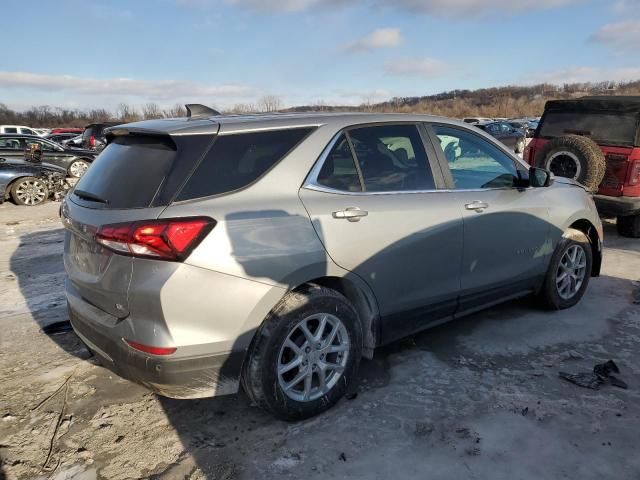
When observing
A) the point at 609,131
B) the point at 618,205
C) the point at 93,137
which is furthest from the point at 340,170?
the point at 93,137

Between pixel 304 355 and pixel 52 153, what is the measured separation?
13464 mm

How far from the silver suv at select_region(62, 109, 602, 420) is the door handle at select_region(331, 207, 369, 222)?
18 mm

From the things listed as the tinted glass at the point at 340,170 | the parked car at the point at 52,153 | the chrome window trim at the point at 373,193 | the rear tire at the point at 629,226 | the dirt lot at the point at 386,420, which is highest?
the tinted glass at the point at 340,170

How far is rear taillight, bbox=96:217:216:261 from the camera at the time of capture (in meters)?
2.41

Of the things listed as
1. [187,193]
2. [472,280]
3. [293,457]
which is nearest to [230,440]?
[293,457]

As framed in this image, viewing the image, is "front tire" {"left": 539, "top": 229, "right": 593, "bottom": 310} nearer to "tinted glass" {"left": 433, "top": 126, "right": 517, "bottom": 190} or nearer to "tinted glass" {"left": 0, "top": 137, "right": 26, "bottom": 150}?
"tinted glass" {"left": 433, "top": 126, "right": 517, "bottom": 190}

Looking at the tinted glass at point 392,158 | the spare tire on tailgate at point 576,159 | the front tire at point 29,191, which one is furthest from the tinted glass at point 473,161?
the front tire at point 29,191

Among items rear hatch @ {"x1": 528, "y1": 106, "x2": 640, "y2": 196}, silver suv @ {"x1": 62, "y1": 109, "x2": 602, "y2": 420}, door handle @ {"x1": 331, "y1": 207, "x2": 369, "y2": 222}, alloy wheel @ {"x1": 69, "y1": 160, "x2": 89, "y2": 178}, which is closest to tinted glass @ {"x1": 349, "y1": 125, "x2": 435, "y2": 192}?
silver suv @ {"x1": 62, "y1": 109, "x2": 602, "y2": 420}

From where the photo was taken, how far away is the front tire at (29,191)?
35.5 ft

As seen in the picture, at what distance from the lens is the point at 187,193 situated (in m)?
2.54

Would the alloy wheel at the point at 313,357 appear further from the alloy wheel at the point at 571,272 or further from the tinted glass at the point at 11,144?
the tinted glass at the point at 11,144

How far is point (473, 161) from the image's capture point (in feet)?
13.0

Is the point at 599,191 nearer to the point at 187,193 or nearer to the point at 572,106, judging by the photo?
the point at 572,106

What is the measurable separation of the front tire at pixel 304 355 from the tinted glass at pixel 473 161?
1.41 metres
